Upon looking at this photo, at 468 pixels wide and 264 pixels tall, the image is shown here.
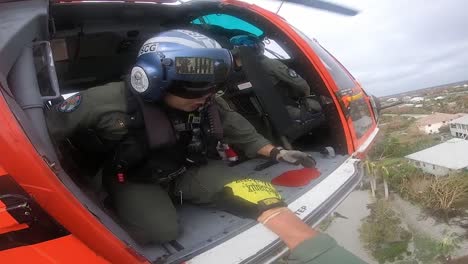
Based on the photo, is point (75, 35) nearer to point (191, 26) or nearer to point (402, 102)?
point (191, 26)

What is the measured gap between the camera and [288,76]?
3.23 m

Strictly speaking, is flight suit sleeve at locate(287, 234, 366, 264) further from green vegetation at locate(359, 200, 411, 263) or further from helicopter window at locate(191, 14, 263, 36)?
green vegetation at locate(359, 200, 411, 263)

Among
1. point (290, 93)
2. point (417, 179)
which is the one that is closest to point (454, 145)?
point (417, 179)

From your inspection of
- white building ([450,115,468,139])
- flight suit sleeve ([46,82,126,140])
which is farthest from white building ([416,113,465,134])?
flight suit sleeve ([46,82,126,140])

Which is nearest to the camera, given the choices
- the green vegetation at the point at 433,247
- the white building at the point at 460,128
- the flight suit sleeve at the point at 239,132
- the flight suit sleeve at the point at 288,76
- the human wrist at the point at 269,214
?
the human wrist at the point at 269,214

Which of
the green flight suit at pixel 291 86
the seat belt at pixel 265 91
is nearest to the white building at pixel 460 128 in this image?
the green flight suit at pixel 291 86

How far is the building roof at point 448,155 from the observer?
19039 millimetres

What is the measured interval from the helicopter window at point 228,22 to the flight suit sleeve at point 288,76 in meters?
0.33

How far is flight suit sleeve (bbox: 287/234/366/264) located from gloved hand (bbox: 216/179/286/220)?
0.31 m

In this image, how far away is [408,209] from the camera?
65.0 ft

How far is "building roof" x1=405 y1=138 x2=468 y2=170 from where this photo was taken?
Answer: 1904 cm

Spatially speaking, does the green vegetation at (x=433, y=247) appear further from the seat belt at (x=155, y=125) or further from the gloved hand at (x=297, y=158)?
the seat belt at (x=155, y=125)

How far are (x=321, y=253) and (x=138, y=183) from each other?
1.29 metres

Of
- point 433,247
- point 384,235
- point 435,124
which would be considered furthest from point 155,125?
point 435,124
